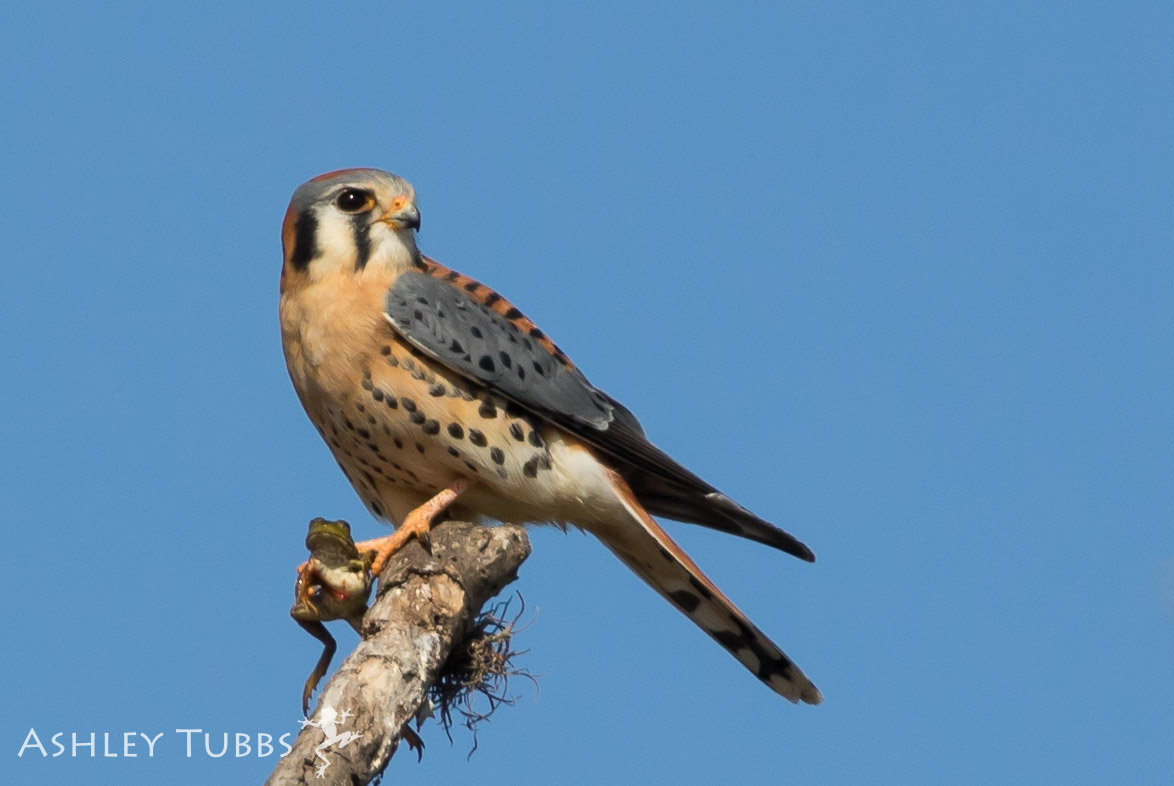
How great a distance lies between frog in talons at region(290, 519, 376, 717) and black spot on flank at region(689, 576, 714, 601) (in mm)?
1292

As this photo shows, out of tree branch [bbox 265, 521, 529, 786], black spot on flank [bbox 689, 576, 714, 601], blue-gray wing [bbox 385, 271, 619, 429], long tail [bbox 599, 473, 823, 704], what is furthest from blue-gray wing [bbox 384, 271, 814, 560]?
tree branch [bbox 265, 521, 529, 786]

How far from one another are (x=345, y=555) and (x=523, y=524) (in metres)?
1.07

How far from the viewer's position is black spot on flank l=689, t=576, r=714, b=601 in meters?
5.50

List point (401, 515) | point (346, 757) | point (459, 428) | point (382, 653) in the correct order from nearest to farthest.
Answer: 1. point (346, 757)
2. point (382, 653)
3. point (459, 428)
4. point (401, 515)

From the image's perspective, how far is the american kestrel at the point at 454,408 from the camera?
17.1 feet

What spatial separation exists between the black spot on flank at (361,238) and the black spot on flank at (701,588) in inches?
61.3

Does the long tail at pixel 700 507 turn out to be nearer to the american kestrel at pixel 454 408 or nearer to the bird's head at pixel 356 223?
the american kestrel at pixel 454 408

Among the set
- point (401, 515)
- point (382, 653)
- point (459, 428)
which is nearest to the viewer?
point (382, 653)

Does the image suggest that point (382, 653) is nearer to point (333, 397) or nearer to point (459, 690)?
point (459, 690)

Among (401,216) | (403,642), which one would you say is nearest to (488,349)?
(401,216)

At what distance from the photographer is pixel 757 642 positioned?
17.9ft

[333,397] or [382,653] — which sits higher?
[333,397]

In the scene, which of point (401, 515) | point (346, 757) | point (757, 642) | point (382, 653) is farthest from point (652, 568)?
point (346, 757)

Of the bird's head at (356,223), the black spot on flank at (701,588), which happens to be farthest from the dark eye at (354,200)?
the black spot on flank at (701,588)
